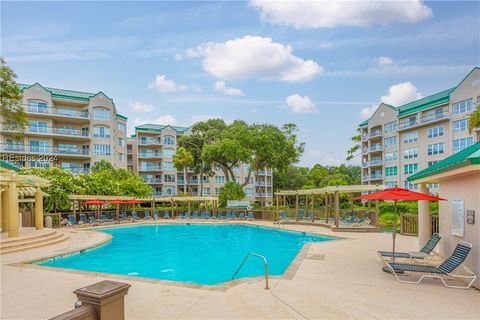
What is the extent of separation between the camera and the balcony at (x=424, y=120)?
38594 mm

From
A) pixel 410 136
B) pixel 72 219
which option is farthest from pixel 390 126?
pixel 72 219

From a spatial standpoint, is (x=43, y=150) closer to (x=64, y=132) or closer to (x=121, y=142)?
(x=64, y=132)

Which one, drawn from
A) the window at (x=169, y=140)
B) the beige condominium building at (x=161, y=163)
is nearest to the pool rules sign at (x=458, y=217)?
the beige condominium building at (x=161, y=163)

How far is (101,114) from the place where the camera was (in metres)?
43.4

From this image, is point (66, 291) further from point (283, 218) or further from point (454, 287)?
point (283, 218)

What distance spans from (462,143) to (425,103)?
7256 mm

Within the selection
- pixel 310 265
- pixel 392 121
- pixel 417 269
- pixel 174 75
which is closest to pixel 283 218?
pixel 174 75

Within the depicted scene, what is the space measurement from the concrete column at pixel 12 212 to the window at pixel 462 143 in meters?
41.4

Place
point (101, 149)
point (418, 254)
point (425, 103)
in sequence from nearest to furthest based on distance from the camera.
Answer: point (418, 254) → point (425, 103) → point (101, 149)

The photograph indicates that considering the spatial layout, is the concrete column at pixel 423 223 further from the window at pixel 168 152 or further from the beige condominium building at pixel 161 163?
the window at pixel 168 152

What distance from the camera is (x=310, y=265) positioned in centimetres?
981

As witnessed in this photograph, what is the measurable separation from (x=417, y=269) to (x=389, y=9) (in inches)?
414

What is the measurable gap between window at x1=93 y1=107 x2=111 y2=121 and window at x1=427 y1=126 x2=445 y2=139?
42236mm

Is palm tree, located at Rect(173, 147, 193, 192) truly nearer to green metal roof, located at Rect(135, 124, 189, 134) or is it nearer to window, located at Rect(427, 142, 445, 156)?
green metal roof, located at Rect(135, 124, 189, 134)
